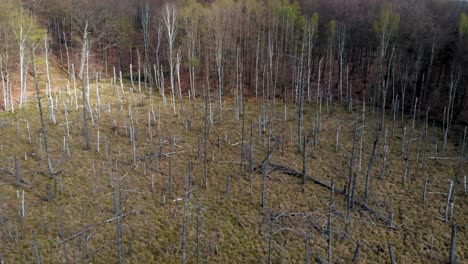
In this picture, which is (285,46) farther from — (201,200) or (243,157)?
(201,200)

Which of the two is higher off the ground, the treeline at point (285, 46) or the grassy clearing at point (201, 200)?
the treeline at point (285, 46)

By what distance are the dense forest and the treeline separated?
0.19 m

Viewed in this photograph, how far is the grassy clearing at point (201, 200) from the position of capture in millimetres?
13445

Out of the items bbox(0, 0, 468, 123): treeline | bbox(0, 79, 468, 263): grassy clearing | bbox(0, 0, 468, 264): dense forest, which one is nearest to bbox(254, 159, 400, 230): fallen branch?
bbox(0, 0, 468, 264): dense forest

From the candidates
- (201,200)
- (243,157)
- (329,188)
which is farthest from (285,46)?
(201,200)

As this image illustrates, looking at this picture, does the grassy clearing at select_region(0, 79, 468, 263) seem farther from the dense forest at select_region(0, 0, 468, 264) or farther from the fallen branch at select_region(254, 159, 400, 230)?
the fallen branch at select_region(254, 159, 400, 230)

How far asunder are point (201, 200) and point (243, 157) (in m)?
4.23

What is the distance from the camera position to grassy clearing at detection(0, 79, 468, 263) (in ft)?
44.1

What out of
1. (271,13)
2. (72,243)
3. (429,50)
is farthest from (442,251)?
(271,13)

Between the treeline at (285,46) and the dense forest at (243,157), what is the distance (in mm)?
188

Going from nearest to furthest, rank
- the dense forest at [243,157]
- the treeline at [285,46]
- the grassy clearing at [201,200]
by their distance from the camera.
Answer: the grassy clearing at [201,200] < the dense forest at [243,157] < the treeline at [285,46]

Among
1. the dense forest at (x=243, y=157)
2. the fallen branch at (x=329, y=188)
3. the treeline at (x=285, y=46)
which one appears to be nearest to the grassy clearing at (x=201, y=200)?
the dense forest at (x=243, y=157)

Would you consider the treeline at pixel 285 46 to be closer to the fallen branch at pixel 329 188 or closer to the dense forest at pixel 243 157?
the dense forest at pixel 243 157

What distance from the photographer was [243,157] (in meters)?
19.7
